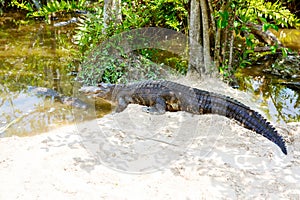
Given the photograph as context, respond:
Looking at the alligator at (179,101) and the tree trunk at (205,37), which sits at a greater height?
the tree trunk at (205,37)

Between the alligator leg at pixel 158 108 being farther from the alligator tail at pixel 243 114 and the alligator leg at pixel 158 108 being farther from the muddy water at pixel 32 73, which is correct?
the muddy water at pixel 32 73

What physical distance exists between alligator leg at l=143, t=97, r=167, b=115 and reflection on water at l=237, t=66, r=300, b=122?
158cm

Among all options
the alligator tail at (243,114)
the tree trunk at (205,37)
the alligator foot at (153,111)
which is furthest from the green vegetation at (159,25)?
the alligator foot at (153,111)

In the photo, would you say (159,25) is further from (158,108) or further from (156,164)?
(156,164)

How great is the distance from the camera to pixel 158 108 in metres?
5.20

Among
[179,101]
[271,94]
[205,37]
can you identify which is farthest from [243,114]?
[271,94]

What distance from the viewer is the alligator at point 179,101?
437cm

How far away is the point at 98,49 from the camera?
23.4 feet

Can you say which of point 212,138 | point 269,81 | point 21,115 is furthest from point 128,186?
point 269,81

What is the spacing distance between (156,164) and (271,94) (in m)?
3.61

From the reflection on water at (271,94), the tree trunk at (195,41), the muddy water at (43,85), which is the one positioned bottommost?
the reflection on water at (271,94)

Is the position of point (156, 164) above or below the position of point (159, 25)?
below

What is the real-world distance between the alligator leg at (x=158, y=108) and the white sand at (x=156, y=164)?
44cm

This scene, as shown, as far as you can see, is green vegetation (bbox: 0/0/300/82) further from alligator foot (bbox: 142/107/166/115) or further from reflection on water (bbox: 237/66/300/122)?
alligator foot (bbox: 142/107/166/115)
